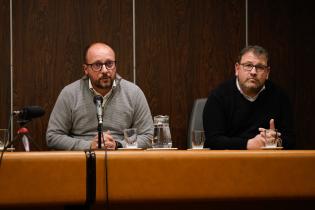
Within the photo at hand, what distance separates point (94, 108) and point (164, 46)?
3.19 ft

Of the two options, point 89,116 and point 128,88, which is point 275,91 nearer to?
point 128,88

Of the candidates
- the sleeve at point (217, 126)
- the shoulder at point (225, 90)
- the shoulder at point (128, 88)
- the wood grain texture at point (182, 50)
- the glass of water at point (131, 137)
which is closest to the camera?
the glass of water at point (131, 137)

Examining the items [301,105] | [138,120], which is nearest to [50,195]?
[138,120]

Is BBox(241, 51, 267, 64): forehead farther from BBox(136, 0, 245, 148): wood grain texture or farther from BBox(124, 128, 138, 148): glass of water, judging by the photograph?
BBox(124, 128, 138, 148): glass of water

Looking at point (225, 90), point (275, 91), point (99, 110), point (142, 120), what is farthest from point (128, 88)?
point (99, 110)

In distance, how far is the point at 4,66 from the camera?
4.23 metres

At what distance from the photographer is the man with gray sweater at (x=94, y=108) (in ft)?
12.1

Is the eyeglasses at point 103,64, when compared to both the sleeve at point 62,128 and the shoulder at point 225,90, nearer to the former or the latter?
the sleeve at point 62,128

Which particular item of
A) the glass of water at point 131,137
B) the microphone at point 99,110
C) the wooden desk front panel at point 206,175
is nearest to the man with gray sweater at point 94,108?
the glass of water at point 131,137

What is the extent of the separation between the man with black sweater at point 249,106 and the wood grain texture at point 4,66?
1.55 metres

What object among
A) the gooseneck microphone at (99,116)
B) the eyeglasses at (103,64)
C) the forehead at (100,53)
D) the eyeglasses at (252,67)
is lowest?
the gooseneck microphone at (99,116)

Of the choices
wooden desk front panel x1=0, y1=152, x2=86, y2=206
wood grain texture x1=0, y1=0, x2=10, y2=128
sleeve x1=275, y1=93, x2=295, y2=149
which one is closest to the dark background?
wood grain texture x1=0, y1=0, x2=10, y2=128

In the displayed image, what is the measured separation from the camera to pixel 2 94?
13.9 feet

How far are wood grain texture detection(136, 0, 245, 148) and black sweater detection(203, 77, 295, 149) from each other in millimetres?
846
